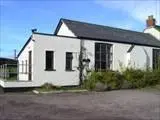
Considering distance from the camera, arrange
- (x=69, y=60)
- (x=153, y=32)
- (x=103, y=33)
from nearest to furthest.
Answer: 1. (x=69, y=60)
2. (x=103, y=33)
3. (x=153, y=32)

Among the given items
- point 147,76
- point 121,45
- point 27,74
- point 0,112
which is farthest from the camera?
point 121,45

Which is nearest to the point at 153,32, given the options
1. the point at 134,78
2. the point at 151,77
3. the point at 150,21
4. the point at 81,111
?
the point at 150,21

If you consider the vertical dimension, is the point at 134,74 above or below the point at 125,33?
below

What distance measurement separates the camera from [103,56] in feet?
94.4

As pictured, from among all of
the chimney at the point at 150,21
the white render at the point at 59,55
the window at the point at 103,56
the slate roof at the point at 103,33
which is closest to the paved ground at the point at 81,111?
the white render at the point at 59,55

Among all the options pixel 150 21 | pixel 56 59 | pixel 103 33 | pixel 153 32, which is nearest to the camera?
pixel 56 59

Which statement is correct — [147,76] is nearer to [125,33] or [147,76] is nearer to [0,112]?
[125,33]

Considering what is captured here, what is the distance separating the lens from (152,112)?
46.7 ft

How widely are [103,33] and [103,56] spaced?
2.81 meters

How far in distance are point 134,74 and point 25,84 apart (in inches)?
364

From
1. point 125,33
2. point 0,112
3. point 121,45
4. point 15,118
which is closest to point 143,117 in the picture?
point 15,118

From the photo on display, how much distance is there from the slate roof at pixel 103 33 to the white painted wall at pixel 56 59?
1488 millimetres

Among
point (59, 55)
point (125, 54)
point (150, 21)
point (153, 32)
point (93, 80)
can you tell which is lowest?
point (93, 80)

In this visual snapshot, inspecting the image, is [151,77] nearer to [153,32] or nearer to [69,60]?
[69,60]
